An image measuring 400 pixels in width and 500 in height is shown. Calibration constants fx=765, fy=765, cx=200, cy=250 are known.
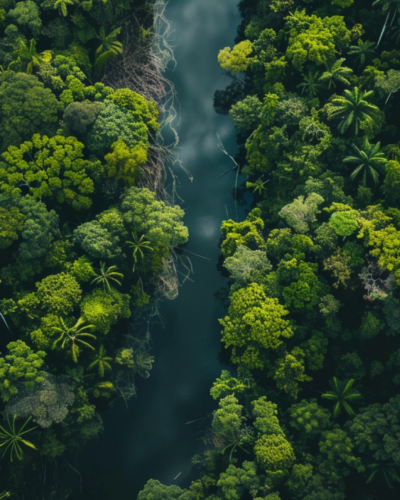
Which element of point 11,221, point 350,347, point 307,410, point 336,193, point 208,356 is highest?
point 11,221

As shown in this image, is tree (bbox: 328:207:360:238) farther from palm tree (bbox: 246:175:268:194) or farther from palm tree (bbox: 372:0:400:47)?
palm tree (bbox: 372:0:400:47)

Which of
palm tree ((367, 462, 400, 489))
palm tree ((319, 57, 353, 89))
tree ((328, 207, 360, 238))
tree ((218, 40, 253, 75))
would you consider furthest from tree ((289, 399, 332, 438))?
tree ((218, 40, 253, 75))

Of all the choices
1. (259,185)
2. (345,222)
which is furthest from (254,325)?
(259,185)

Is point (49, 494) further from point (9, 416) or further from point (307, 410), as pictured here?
point (307, 410)

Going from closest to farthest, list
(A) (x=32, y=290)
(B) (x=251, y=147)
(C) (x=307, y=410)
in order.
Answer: (C) (x=307, y=410) → (A) (x=32, y=290) → (B) (x=251, y=147)

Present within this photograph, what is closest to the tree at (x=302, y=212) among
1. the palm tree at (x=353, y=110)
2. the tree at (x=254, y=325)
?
the tree at (x=254, y=325)

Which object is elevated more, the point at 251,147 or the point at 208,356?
the point at 251,147

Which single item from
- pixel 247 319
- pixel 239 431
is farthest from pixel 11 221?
pixel 239 431
